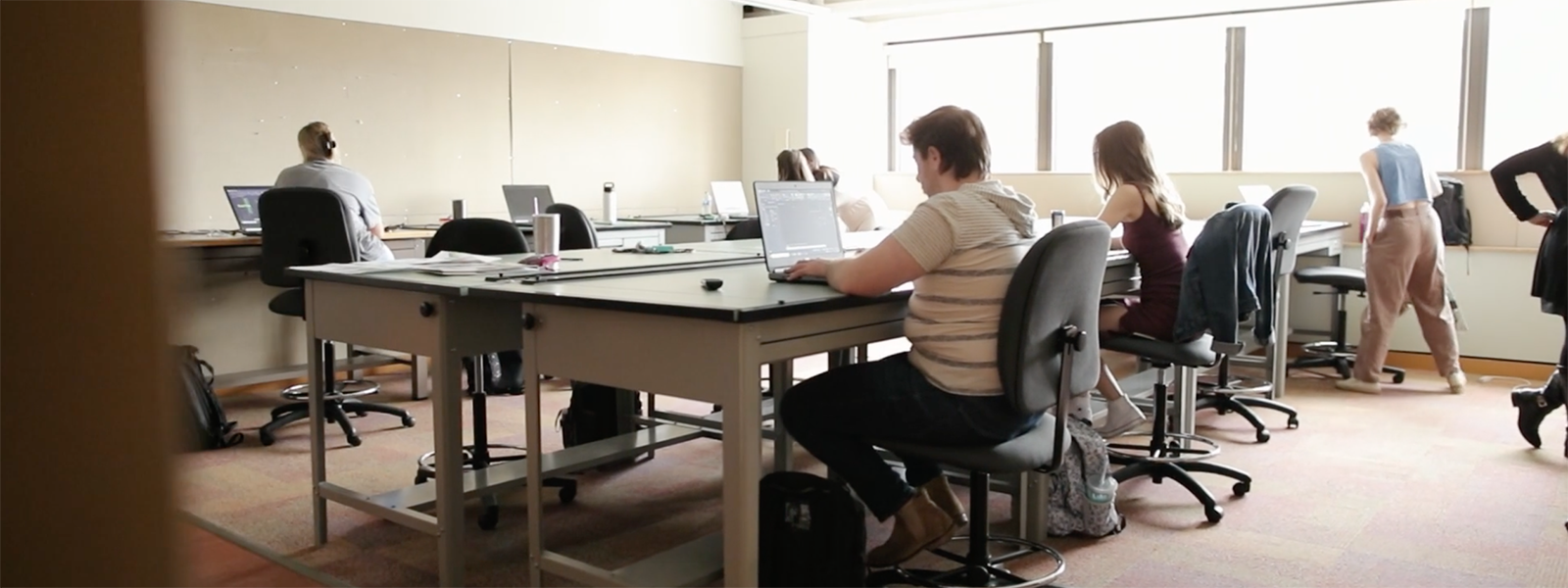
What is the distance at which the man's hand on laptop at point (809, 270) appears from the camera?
2.53m

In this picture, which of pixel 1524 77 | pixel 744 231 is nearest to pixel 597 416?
pixel 744 231

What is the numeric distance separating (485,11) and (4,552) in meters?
6.65

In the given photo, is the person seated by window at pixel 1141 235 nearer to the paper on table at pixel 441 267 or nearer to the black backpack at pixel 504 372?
the paper on table at pixel 441 267

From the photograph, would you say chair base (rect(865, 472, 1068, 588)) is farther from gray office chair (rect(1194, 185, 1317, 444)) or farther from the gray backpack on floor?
gray office chair (rect(1194, 185, 1317, 444))

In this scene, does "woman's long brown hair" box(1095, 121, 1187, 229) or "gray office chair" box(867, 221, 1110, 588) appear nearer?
"gray office chair" box(867, 221, 1110, 588)

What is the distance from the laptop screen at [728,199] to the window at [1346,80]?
3117 millimetres

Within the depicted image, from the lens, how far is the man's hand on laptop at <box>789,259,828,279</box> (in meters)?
2.53

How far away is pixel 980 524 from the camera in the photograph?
2.58 m

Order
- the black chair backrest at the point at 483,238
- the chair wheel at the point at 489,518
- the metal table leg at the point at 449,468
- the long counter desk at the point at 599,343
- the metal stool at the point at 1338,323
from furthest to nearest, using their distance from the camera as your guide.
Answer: the metal stool at the point at 1338,323, the black chair backrest at the point at 483,238, the chair wheel at the point at 489,518, the metal table leg at the point at 449,468, the long counter desk at the point at 599,343

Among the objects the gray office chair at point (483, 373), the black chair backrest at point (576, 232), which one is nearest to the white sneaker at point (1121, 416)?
the gray office chair at point (483, 373)

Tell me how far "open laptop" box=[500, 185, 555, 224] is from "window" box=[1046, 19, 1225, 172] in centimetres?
335

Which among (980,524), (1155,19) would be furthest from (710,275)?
(1155,19)

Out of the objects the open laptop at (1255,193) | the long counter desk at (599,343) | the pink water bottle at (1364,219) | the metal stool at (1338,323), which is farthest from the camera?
the pink water bottle at (1364,219)

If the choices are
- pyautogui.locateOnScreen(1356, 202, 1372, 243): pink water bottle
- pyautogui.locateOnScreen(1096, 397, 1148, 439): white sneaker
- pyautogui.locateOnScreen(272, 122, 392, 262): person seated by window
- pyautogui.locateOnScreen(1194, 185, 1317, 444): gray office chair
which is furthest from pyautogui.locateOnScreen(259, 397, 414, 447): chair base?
pyautogui.locateOnScreen(1356, 202, 1372, 243): pink water bottle
